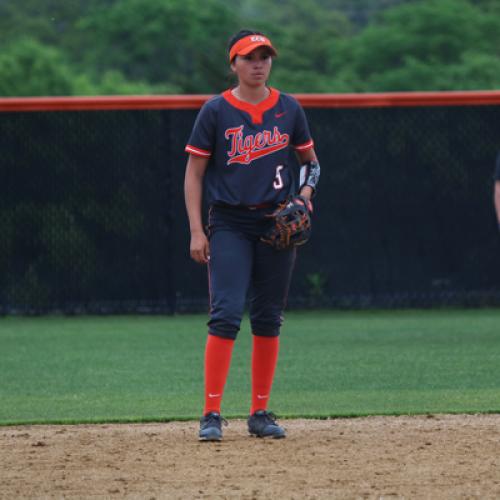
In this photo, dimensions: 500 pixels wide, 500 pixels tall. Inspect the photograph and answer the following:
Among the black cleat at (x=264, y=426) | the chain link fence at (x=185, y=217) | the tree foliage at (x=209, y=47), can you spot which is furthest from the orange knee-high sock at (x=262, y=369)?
the tree foliage at (x=209, y=47)

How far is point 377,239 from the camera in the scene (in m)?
11.9

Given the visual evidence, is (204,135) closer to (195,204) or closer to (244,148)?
(244,148)

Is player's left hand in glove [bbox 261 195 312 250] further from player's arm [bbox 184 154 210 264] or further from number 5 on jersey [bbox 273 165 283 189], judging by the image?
player's arm [bbox 184 154 210 264]

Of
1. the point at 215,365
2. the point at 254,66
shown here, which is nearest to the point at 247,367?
the point at 215,365

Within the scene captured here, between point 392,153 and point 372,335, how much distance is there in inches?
96.9

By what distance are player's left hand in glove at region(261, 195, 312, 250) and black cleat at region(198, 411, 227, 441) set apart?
2.69ft

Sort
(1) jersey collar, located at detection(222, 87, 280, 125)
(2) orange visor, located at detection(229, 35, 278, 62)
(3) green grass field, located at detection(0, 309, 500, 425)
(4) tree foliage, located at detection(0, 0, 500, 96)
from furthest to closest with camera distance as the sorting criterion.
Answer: (4) tree foliage, located at detection(0, 0, 500, 96) → (3) green grass field, located at detection(0, 309, 500, 425) → (1) jersey collar, located at detection(222, 87, 280, 125) → (2) orange visor, located at detection(229, 35, 278, 62)

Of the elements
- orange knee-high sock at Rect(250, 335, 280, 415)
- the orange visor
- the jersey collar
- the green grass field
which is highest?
the orange visor

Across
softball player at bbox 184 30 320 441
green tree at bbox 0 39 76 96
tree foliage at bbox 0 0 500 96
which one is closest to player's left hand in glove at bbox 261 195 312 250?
softball player at bbox 184 30 320 441

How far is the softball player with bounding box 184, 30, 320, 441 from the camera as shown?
5621 millimetres

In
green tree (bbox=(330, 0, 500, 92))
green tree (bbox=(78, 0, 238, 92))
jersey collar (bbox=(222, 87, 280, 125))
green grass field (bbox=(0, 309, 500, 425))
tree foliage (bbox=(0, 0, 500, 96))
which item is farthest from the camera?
green tree (bbox=(78, 0, 238, 92))

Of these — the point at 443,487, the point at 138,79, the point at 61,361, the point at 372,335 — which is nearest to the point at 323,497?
the point at 443,487

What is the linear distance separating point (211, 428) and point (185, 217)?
6.23 meters

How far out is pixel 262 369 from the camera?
5.86 meters
